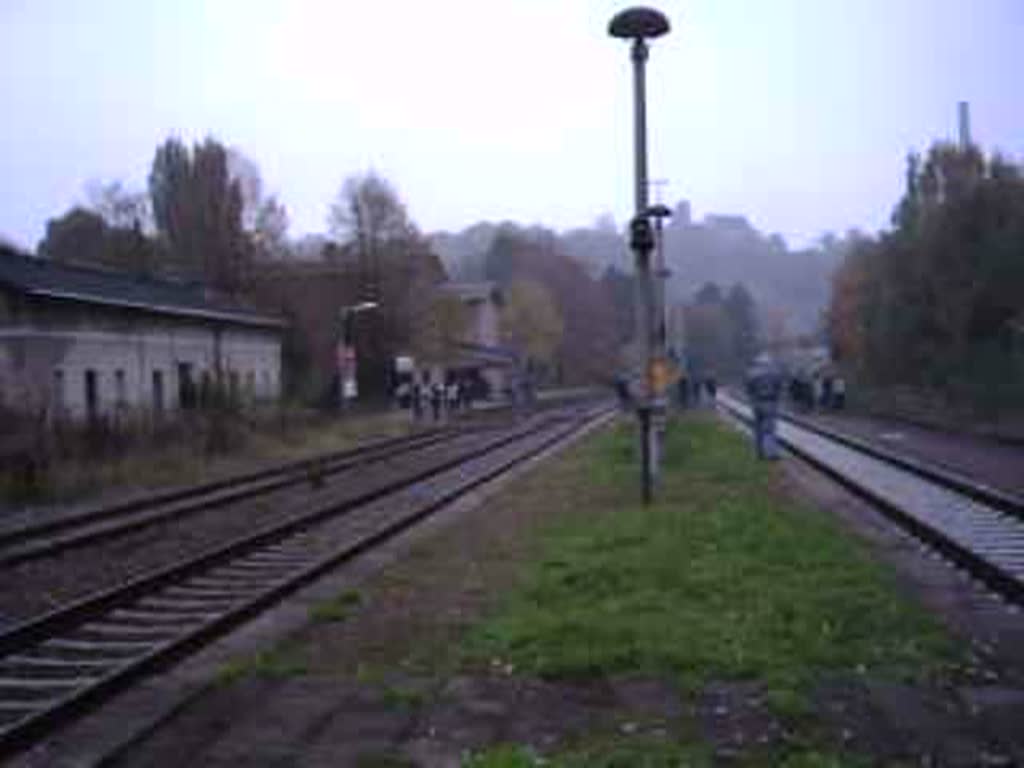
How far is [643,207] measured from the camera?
901 inches

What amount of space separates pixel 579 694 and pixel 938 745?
2.22m

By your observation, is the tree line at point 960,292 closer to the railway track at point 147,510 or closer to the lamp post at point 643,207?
the railway track at point 147,510

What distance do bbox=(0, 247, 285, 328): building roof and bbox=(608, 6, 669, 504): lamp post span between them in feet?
78.8

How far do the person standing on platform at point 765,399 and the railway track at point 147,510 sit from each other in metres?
8.08

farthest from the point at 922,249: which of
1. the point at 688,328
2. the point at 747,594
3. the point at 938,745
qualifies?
the point at 688,328

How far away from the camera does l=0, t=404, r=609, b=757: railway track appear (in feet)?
32.5

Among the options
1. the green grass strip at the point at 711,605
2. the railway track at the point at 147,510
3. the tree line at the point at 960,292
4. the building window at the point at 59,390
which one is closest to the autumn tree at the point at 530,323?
the tree line at the point at 960,292

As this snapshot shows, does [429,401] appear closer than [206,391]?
No

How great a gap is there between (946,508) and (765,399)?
29.6 feet

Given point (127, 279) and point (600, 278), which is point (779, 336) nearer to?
point (600, 278)

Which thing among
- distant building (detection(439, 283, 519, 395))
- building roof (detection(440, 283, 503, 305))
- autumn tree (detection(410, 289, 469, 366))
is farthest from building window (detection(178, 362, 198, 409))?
building roof (detection(440, 283, 503, 305))

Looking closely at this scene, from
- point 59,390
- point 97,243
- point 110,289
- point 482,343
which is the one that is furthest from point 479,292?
point 59,390

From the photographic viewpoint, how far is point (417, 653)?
36.3ft

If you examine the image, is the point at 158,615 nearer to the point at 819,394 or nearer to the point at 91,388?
the point at 91,388
